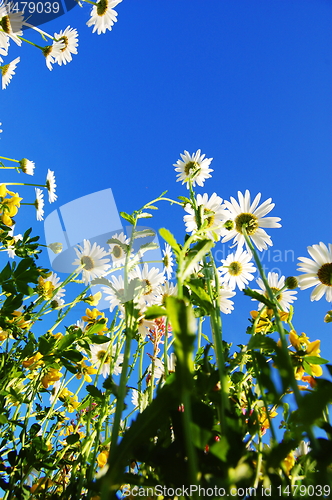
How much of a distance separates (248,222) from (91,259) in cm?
67

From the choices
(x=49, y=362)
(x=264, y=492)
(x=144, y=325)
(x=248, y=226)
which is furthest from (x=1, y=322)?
(x=248, y=226)

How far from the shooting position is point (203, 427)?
0.96 feet

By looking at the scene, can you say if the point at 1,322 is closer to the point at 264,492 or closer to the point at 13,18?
the point at 264,492

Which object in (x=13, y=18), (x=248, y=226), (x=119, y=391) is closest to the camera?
(x=119, y=391)

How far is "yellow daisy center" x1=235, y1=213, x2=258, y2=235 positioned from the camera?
1087 millimetres

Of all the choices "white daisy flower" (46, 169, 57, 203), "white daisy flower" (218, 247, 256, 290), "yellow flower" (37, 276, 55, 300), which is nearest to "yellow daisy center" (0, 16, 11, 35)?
"white daisy flower" (46, 169, 57, 203)

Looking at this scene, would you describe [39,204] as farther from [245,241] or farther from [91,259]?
[245,241]

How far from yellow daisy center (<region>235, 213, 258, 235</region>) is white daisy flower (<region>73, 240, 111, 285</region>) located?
561 mm

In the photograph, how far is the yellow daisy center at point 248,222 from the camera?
1087mm

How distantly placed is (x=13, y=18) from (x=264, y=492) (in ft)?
6.85

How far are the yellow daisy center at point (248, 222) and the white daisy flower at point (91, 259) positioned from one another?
1.84ft

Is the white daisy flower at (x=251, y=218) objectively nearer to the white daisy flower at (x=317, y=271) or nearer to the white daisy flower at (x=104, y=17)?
the white daisy flower at (x=317, y=271)

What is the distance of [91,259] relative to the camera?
1376 millimetres

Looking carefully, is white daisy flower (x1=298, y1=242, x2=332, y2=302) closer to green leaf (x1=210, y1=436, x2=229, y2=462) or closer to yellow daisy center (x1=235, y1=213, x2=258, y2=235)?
yellow daisy center (x1=235, y1=213, x2=258, y2=235)
